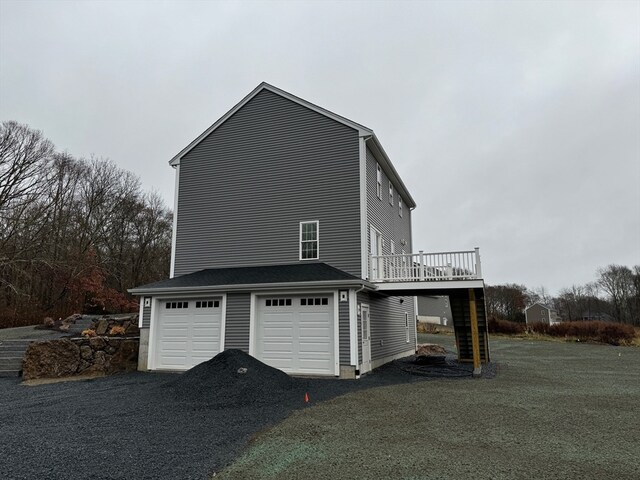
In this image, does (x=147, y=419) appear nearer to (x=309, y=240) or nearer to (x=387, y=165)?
(x=309, y=240)

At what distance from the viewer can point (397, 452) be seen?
15.8 feet

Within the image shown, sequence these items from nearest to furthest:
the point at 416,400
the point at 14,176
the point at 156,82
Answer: the point at 416,400 < the point at 156,82 < the point at 14,176

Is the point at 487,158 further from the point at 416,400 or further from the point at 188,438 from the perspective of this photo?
the point at 188,438

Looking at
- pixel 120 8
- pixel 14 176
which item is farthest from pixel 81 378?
pixel 14 176

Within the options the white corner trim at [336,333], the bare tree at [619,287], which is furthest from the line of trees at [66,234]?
the bare tree at [619,287]

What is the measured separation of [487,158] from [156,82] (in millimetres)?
19601

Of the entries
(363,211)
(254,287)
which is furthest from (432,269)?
(254,287)

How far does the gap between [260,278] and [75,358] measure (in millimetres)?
5822

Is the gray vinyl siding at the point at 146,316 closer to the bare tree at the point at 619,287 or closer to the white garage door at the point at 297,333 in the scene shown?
the white garage door at the point at 297,333

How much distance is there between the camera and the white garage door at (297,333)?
11.1 meters

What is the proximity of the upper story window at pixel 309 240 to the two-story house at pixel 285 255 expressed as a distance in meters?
0.03

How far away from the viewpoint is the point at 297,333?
11.4 metres

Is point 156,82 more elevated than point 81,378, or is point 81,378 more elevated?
point 156,82

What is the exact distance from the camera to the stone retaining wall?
11.2m
